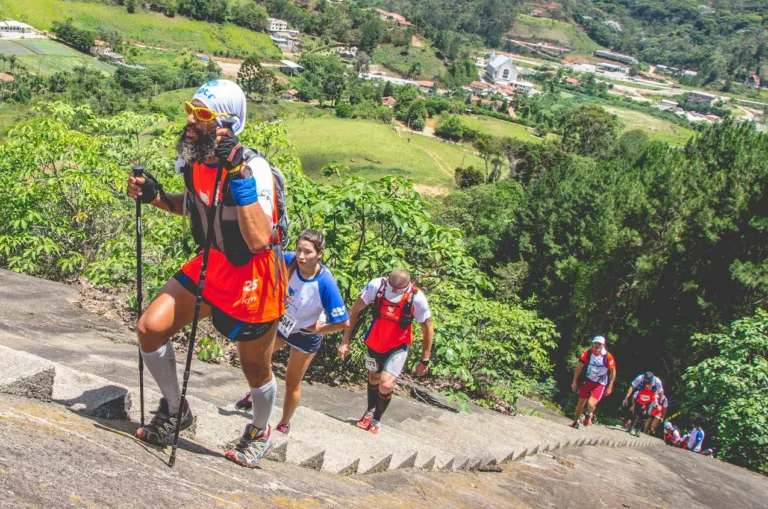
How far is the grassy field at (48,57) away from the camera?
86062mm

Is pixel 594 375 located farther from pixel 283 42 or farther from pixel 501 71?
pixel 501 71

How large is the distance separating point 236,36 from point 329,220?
133 metres

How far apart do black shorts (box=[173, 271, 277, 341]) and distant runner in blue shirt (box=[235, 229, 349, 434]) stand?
4.08 ft

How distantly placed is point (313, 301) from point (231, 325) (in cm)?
139

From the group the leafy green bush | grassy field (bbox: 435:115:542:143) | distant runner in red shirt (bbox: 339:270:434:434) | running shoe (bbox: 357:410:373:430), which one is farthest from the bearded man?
grassy field (bbox: 435:115:542:143)

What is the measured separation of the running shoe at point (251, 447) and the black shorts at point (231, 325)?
0.59 m

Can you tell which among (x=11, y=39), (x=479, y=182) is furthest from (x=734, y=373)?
(x=11, y=39)

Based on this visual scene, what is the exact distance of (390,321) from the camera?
19.6ft

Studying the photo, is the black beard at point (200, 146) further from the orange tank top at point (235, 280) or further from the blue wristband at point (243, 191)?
the blue wristband at point (243, 191)

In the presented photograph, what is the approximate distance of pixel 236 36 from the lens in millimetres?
130625

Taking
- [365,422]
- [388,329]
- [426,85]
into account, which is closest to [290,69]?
[426,85]

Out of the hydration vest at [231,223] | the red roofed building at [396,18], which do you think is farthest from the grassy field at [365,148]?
the red roofed building at [396,18]

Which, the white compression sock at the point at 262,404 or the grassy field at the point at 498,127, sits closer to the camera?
the white compression sock at the point at 262,404

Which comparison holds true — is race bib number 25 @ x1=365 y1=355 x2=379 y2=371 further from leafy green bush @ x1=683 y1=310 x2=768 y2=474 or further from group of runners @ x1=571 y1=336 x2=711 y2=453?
leafy green bush @ x1=683 y1=310 x2=768 y2=474
